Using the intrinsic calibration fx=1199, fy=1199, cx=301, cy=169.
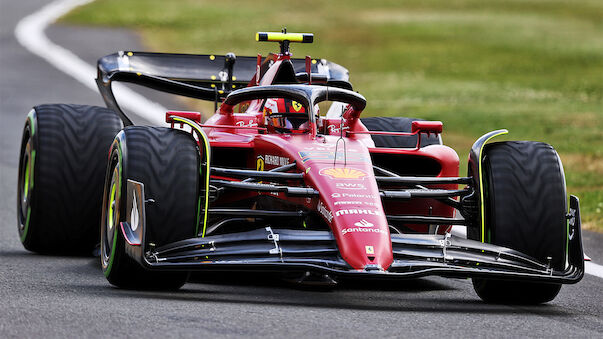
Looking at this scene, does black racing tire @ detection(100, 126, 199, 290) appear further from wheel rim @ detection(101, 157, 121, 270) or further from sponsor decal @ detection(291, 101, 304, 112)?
sponsor decal @ detection(291, 101, 304, 112)

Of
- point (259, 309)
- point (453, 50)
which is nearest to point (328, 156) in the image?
point (259, 309)

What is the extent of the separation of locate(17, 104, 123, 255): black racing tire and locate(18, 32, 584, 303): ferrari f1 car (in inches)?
0.5

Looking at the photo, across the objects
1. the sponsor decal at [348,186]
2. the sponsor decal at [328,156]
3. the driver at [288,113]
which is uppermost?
the driver at [288,113]

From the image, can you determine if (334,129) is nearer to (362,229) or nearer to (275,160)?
(275,160)

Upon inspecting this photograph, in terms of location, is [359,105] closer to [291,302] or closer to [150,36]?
[291,302]

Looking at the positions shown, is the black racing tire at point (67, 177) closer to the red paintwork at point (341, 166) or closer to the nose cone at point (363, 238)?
the red paintwork at point (341, 166)

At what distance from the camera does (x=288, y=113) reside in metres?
9.37

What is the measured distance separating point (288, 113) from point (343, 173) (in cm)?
164

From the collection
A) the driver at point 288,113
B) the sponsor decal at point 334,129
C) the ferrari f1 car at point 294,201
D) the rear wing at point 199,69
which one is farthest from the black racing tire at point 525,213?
the rear wing at point 199,69

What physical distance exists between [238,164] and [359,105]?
103 centimetres

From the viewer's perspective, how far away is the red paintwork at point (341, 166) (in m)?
7.25

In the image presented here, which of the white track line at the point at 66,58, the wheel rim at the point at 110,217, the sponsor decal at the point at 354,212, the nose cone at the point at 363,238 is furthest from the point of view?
the white track line at the point at 66,58

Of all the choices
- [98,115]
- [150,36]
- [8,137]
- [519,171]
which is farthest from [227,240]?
[150,36]

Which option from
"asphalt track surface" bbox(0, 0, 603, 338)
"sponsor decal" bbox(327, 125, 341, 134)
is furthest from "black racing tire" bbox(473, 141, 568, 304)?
"sponsor decal" bbox(327, 125, 341, 134)
